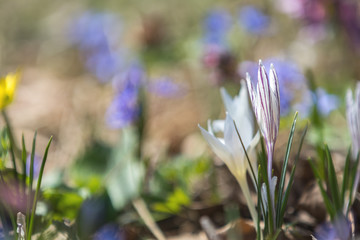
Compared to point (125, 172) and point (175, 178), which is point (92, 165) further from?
point (175, 178)

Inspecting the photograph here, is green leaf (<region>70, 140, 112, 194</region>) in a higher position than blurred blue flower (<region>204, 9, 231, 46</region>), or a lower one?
lower

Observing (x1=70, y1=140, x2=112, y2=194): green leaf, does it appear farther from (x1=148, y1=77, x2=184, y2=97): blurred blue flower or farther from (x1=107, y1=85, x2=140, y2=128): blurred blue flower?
(x1=148, y1=77, x2=184, y2=97): blurred blue flower

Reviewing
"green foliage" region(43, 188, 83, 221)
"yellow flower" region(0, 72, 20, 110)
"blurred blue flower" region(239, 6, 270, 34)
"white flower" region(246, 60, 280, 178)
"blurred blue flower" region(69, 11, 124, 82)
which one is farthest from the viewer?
"blurred blue flower" region(69, 11, 124, 82)

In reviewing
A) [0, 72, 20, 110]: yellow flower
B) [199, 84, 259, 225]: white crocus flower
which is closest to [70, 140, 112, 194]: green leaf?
[0, 72, 20, 110]: yellow flower

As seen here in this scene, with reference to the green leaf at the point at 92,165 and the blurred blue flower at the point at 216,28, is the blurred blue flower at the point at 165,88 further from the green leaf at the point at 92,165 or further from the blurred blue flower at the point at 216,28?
the green leaf at the point at 92,165

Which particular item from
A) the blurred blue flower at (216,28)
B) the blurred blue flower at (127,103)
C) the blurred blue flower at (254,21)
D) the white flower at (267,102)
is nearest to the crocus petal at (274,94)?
the white flower at (267,102)

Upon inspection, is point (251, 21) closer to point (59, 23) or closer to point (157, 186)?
point (157, 186)

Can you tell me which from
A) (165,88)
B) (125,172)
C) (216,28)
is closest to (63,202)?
(125,172)
